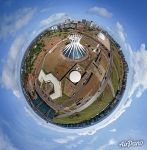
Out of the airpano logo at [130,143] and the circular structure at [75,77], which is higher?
the circular structure at [75,77]

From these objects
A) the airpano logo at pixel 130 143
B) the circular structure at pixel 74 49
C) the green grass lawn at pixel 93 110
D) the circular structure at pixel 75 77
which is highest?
the circular structure at pixel 74 49

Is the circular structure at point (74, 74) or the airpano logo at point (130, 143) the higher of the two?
the circular structure at point (74, 74)

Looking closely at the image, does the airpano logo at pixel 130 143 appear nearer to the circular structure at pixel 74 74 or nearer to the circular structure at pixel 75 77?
the circular structure at pixel 74 74

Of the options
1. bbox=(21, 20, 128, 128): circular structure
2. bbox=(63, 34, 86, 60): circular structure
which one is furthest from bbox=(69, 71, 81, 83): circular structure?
bbox=(63, 34, 86, 60): circular structure

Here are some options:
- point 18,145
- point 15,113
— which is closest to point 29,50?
point 15,113

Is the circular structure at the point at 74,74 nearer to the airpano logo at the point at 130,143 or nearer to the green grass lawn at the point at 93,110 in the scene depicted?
the green grass lawn at the point at 93,110

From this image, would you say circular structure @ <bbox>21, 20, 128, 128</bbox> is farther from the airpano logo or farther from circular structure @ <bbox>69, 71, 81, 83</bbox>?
the airpano logo

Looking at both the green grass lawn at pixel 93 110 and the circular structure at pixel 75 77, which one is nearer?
the green grass lawn at pixel 93 110

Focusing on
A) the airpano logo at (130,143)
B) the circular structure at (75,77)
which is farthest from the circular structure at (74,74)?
the airpano logo at (130,143)

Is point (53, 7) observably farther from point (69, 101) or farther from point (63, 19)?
point (69, 101)
